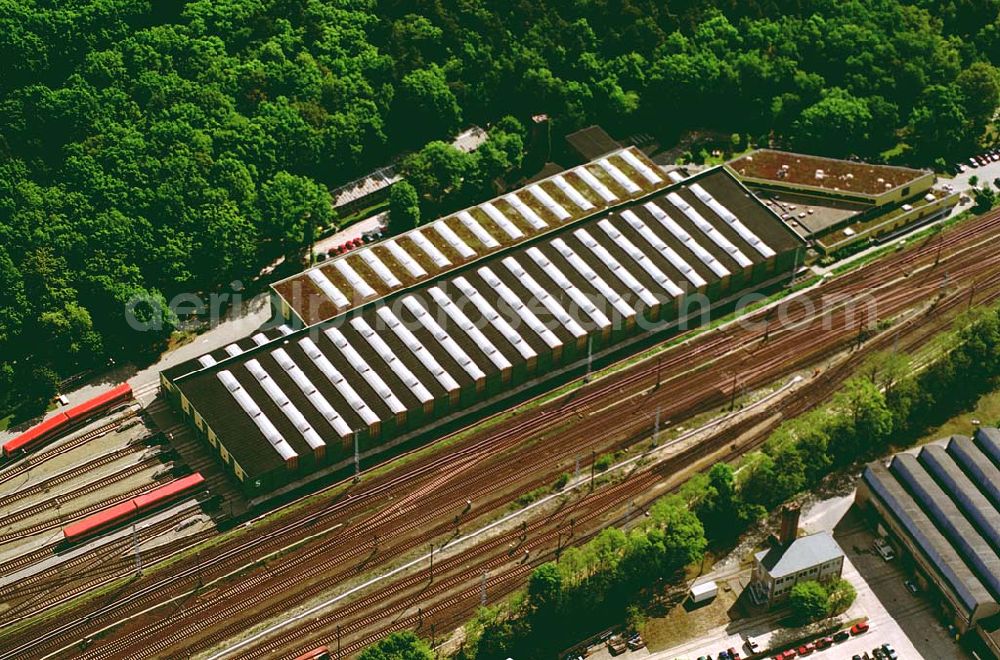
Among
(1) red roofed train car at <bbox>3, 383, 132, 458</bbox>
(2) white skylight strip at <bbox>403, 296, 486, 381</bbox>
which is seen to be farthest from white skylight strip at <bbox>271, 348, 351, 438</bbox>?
(1) red roofed train car at <bbox>3, 383, 132, 458</bbox>

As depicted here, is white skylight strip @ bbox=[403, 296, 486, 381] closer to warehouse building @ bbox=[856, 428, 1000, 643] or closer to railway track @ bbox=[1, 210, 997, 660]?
railway track @ bbox=[1, 210, 997, 660]

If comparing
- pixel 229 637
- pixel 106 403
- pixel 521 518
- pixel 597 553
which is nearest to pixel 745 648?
pixel 597 553

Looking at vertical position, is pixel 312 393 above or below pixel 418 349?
above

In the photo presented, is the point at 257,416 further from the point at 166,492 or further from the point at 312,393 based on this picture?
the point at 166,492

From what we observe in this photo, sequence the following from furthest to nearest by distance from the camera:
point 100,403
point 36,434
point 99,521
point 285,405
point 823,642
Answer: point 100,403 → point 36,434 → point 285,405 → point 99,521 → point 823,642

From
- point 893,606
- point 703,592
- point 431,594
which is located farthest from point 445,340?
point 893,606

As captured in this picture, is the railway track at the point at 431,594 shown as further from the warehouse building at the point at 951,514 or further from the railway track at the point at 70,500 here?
the railway track at the point at 70,500

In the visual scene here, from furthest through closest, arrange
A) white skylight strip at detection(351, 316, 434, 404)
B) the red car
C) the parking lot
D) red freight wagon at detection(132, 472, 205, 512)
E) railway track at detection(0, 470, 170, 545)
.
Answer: white skylight strip at detection(351, 316, 434, 404) → red freight wagon at detection(132, 472, 205, 512) → railway track at detection(0, 470, 170, 545) → the parking lot → the red car

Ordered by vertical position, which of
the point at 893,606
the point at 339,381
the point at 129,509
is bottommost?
the point at 893,606
